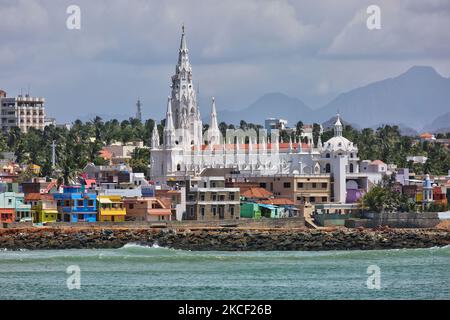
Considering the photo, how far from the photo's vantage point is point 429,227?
106875 millimetres

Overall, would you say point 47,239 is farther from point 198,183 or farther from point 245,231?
point 198,183

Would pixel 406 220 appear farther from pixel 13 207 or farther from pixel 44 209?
pixel 13 207

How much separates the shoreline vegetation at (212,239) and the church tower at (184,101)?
44548 mm

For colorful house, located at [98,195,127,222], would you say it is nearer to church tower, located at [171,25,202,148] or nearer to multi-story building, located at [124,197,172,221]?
multi-story building, located at [124,197,172,221]

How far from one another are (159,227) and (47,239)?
907 centimetres

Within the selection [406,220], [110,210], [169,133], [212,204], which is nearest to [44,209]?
[110,210]

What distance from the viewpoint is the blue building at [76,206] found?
10244 cm

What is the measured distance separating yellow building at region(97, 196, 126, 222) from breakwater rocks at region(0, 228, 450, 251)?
5.12 meters

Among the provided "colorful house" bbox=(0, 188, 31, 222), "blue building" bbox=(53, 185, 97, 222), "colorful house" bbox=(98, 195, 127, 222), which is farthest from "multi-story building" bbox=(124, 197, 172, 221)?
"colorful house" bbox=(0, 188, 31, 222)

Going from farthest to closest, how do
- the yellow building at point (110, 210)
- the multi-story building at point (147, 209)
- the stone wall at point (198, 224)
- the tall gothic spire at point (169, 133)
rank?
the tall gothic spire at point (169, 133) < the multi-story building at point (147, 209) < the yellow building at point (110, 210) < the stone wall at point (198, 224)

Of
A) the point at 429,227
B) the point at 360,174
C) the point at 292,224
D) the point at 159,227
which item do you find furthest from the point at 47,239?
the point at 360,174

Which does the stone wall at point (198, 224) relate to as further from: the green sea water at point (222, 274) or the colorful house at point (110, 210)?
the green sea water at point (222, 274)

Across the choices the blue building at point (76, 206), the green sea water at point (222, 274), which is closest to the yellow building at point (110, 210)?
the blue building at point (76, 206)
